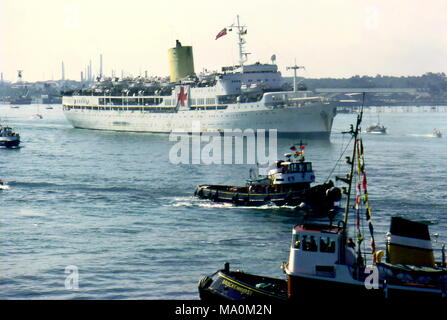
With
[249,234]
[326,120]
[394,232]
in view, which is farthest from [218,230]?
[326,120]

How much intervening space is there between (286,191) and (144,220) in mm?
10732

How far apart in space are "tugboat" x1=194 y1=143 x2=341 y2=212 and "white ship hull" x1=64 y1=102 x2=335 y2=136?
2078 inches

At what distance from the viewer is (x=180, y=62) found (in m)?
137

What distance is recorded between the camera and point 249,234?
39.6 metres

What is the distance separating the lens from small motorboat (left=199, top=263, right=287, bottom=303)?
77.7 ft

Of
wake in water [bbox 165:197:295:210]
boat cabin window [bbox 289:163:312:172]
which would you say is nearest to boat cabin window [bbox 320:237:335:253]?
wake in water [bbox 165:197:295:210]

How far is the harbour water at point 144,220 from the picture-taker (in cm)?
3086

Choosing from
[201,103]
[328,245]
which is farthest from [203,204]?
[201,103]

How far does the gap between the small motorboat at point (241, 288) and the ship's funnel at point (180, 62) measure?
11167cm

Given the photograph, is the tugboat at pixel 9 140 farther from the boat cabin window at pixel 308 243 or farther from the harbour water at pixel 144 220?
the boat cabin window at pixel 308 243

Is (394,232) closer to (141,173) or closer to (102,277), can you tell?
(102,277)

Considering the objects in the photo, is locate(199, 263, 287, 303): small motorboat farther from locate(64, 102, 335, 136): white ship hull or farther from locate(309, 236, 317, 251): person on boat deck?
locate(64, 102, 335, 136): white ship hull
